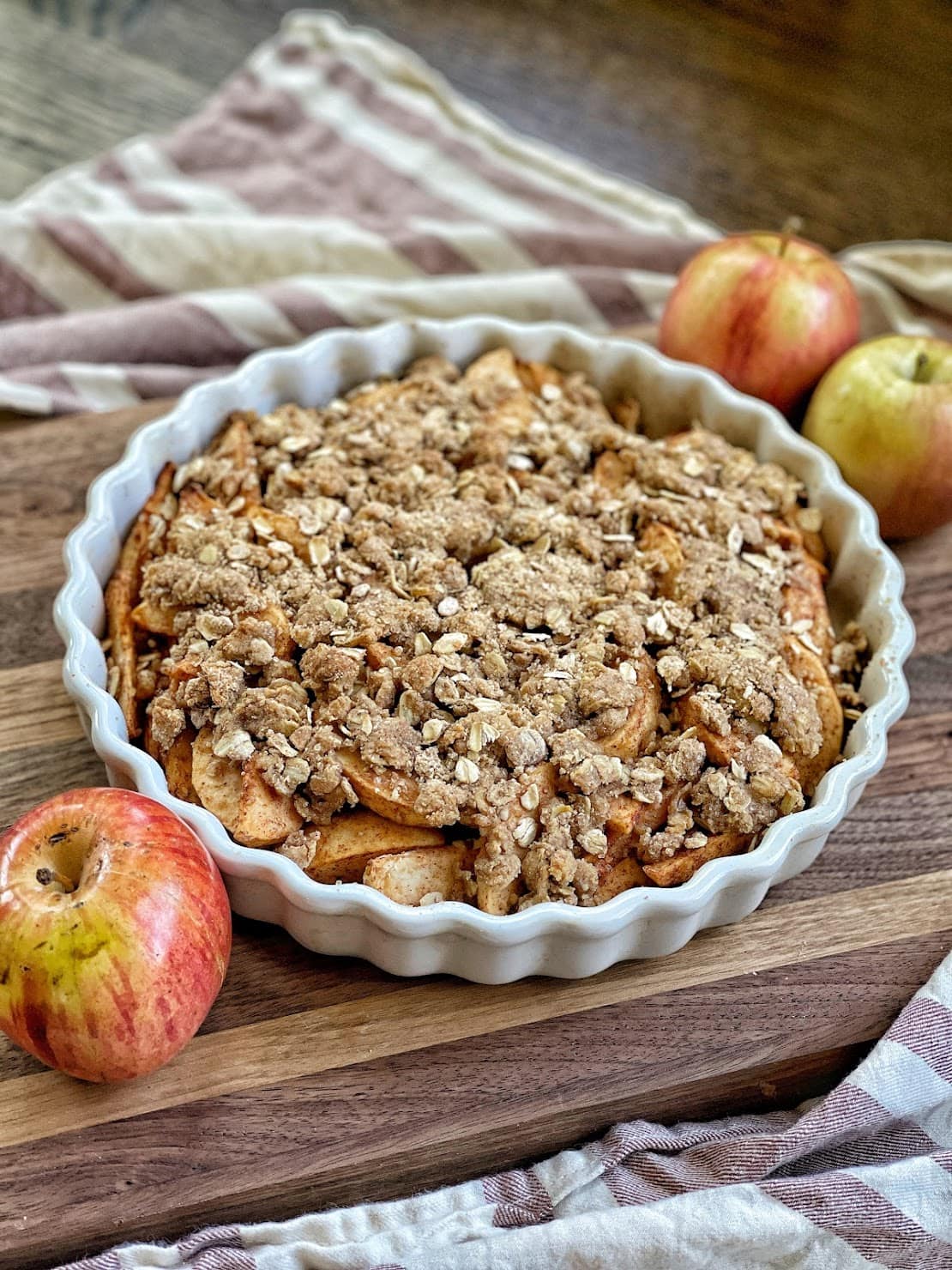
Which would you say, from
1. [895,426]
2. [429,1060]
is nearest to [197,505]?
[429,1060]

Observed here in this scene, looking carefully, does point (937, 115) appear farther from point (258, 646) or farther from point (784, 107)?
point (258, 646)

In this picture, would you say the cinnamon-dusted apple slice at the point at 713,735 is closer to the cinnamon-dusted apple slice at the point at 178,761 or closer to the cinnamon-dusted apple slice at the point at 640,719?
the cinnamon-dusted apple slice at the point at 640,719

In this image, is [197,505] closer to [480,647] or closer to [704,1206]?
[480,647]

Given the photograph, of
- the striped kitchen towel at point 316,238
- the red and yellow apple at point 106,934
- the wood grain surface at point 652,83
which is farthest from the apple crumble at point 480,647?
the wood grain surface at point 652,83

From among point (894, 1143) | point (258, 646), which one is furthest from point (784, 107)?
Result: point (894, 1143)

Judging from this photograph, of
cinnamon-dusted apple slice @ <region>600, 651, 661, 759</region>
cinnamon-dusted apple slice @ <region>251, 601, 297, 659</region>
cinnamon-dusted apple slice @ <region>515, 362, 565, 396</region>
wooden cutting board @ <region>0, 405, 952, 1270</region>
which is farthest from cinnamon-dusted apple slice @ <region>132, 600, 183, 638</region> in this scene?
cinnamon-dusted apple slice @ <region>515, 362, 565, 396</region>
